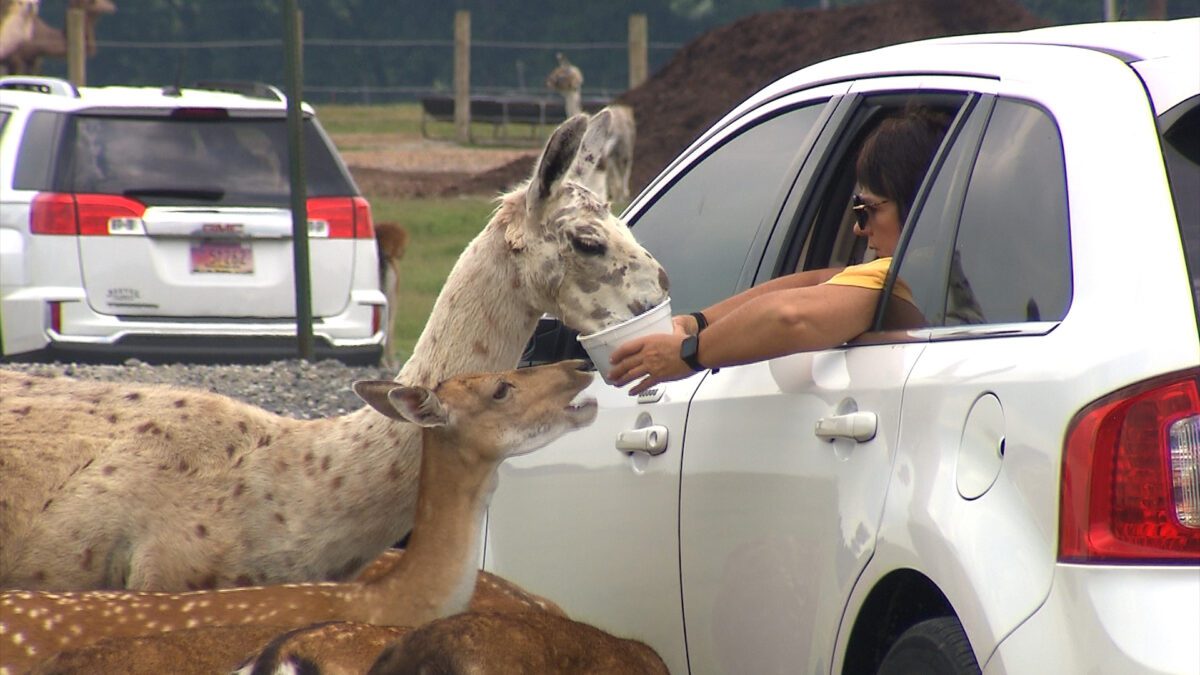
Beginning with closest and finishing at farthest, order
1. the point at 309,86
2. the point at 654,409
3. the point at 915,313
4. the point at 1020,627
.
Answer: the point at 1020,627 < the point at 915,313 < the point at 654,409 < the point at 309,86

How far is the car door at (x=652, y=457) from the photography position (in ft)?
16.2

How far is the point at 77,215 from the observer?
38.4 feet

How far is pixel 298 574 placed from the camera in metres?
5.51

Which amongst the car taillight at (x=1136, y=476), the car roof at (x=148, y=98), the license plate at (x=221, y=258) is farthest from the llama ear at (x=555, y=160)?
the license plate at (x=221, y=258)

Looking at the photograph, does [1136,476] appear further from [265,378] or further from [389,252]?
[389,252]

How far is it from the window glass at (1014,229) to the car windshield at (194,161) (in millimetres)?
8378

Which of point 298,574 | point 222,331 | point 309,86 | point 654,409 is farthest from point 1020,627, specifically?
point 309,86

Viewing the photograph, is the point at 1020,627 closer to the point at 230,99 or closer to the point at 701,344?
the point at 701,344

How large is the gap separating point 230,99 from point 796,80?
7.69m

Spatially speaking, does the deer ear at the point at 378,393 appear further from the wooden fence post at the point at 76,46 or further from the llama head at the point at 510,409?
the wooden fence post at the point at 76,46

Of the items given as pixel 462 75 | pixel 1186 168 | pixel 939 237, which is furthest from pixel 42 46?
pixel 1186 168

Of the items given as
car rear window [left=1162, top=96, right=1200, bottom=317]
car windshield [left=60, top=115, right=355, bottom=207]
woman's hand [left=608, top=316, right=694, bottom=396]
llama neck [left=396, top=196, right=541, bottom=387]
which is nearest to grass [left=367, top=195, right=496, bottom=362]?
car windshield [left=60, top=115, right=355, bottom=207]

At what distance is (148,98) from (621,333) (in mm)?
7828

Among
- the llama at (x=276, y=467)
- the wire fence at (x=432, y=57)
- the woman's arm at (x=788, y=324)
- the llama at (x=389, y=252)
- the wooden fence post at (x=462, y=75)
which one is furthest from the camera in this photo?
the wire fence at (x=432, y=57)
